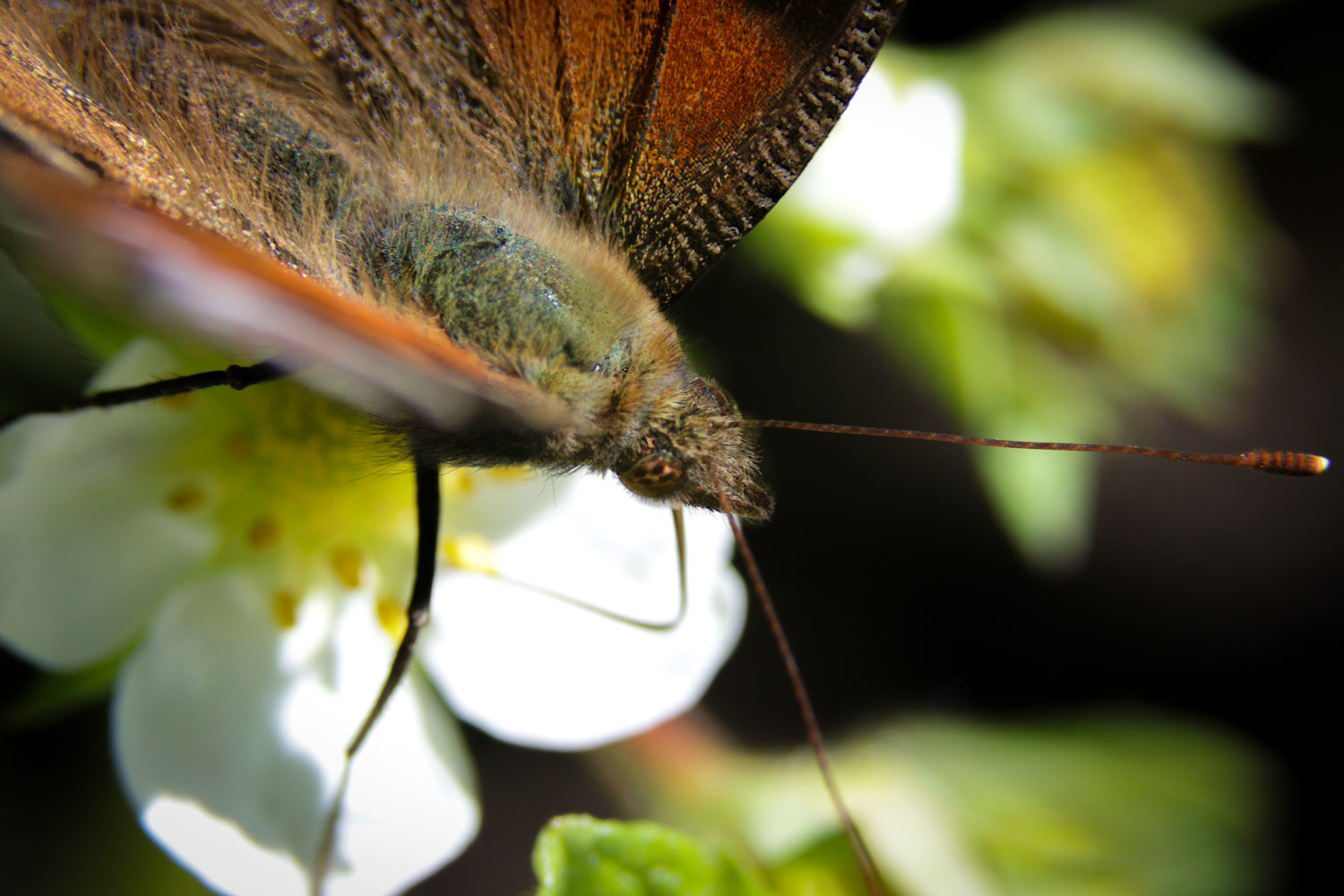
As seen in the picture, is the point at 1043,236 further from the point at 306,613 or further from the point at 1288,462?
the point at 306,613

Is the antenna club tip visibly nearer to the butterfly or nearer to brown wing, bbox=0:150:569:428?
the butterfly

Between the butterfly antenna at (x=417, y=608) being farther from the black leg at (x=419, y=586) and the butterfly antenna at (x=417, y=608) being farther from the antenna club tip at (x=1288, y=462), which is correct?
the antenna club tip at (x=1288, y=462)

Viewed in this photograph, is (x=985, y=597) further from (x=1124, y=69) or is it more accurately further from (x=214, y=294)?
(x=214, y=294)

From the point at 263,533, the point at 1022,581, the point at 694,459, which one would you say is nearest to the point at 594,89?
the point at 694,459

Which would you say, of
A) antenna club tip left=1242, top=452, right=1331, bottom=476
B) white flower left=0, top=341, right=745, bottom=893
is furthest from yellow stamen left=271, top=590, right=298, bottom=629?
antenna club tip left=1242, top=452, right=1331, bottom=476

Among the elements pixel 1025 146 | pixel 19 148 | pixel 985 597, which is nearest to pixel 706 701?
pixel 985 597
